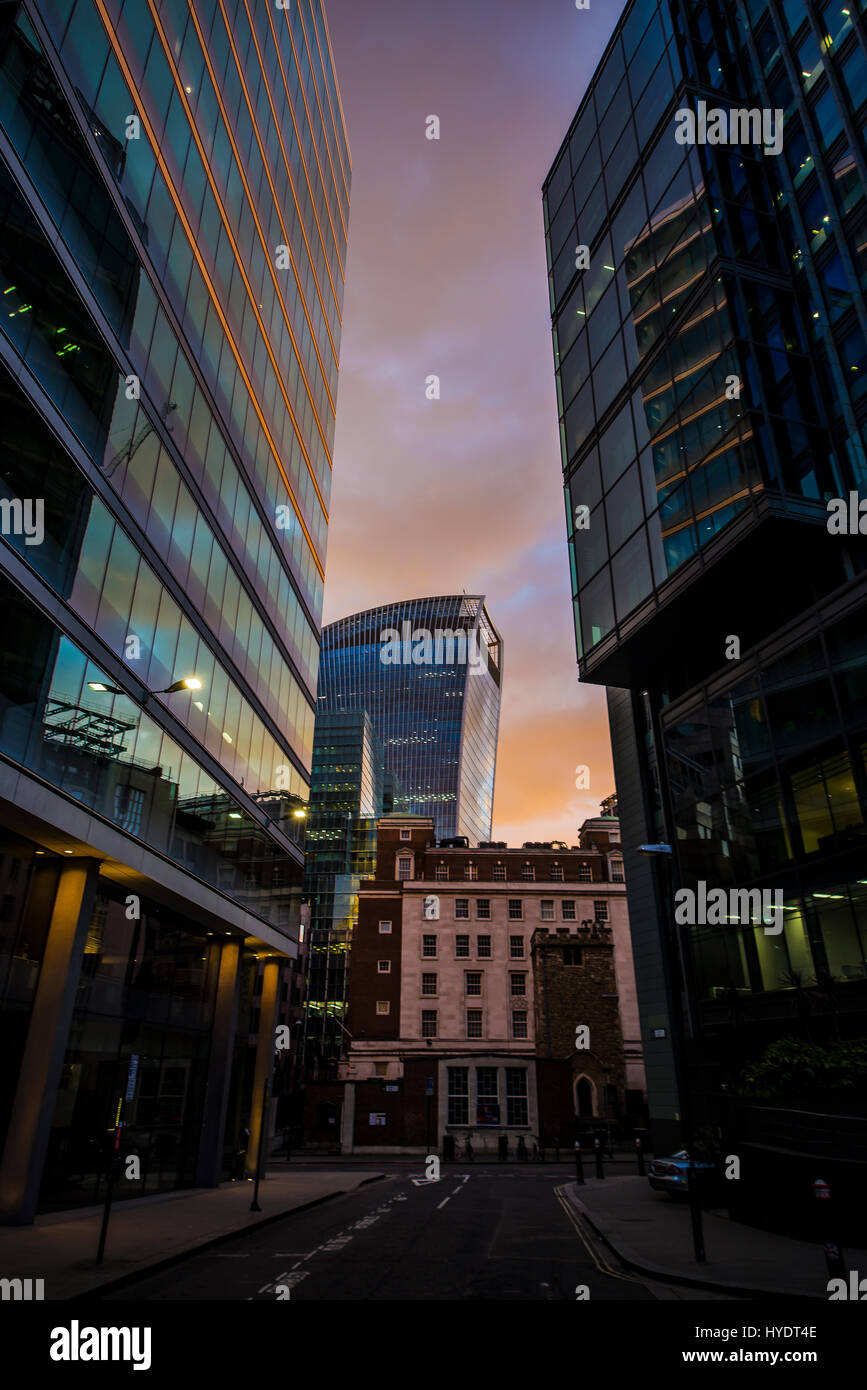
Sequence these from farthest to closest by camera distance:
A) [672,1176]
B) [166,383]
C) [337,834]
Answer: [337,834]
[166,383]
[672,1176]

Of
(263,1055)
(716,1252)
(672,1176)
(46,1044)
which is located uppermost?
(263,1055)

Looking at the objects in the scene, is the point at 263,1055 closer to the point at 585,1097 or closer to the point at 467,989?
the point at 585,1097

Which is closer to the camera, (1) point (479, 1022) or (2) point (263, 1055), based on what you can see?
(2) point (263, 1055)

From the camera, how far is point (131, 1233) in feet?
48.1

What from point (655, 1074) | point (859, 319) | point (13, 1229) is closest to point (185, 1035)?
point (13, 1229)

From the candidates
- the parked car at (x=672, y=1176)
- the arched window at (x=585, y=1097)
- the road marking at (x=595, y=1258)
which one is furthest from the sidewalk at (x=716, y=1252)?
the arched window at (x=585, y=1097)

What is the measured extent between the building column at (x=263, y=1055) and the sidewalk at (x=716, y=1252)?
13.2m

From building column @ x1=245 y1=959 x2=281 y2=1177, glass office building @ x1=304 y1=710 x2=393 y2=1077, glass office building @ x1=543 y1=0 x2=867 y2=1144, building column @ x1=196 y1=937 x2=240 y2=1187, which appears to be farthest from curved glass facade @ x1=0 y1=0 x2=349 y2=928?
glass office building @ x1=304 y1=710 x2=393 y2=1077

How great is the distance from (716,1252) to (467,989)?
49370 mm

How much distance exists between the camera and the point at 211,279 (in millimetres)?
25734

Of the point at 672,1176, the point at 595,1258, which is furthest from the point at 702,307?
the point at 595,1258

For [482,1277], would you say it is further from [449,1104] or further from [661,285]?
[449,1104]

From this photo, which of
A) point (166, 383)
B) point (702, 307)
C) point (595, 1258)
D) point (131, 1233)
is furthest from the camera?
point (702, 307)
